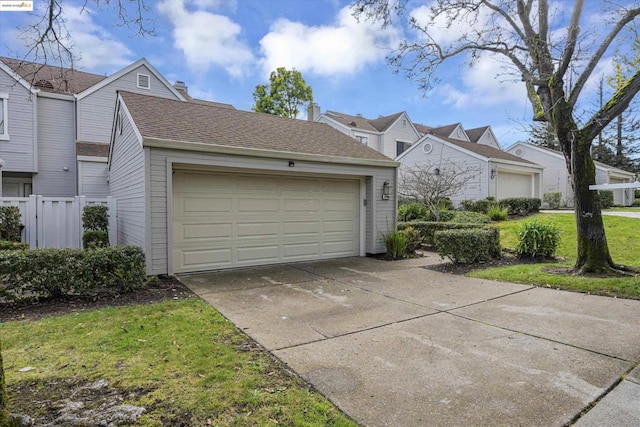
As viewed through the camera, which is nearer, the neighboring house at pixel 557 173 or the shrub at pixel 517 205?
the shrub at pixel 517 205

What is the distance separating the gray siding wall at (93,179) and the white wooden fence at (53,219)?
430 centimetres

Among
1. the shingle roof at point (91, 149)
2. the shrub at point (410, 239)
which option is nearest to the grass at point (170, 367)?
the shrub at point (410, 239)

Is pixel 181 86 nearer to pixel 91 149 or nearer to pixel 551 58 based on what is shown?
pixel 91 149

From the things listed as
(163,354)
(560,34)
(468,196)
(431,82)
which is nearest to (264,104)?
(468,196)

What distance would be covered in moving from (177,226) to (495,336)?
615 cm

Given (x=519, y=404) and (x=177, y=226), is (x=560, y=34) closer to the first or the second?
(x=519, y=404)

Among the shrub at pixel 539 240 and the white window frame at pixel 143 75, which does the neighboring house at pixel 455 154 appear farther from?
the white window frame at pixel 143 75

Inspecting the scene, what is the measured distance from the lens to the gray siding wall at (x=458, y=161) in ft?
59.8

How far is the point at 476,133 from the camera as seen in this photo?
3166 cm

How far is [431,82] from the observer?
27.9 ft

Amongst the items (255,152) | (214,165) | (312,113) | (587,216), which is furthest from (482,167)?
(214,165)

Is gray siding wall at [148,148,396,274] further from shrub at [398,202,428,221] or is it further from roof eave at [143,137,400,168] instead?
shrub at [398,202,428,221]

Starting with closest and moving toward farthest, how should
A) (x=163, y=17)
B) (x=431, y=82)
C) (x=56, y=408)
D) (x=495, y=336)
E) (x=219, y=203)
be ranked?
(x=56, y=408) < (x=495, y=336) < (x=163, y=17) < (x=219, y=203) < (x=431, y=82)

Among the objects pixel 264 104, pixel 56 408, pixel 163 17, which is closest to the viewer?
pixel 56 408
